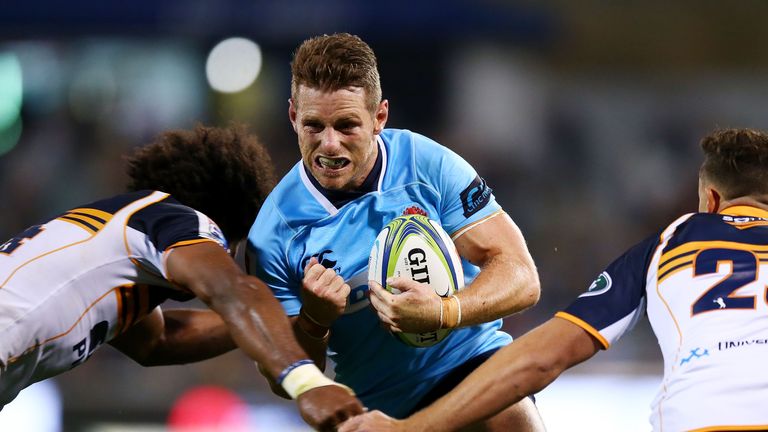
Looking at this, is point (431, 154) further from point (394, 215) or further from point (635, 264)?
point (635, 264)

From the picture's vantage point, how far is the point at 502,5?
15102 millimetres

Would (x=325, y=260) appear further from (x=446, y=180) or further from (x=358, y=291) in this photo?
(x=446, y=180)

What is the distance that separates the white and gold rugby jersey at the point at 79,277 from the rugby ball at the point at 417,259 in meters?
0.63

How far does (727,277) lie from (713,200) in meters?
0.64

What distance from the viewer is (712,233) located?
3727 millimetres

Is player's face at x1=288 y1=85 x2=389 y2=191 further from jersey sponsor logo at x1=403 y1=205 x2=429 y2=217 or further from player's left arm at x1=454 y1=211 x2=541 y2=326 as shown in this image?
player's left arm at x1=454 y1=211 x2=541 y2=326

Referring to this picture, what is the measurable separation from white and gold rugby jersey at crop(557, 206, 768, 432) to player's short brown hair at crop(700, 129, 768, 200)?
19 cm

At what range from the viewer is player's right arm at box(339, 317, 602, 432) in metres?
3.55

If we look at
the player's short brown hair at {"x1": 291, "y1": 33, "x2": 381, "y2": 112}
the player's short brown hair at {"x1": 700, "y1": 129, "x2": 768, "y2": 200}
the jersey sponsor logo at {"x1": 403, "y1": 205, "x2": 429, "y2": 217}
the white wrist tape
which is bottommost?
the white wrist tape

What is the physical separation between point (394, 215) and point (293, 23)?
10418 millimetres

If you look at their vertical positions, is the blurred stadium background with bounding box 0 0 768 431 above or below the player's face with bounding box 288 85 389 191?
below

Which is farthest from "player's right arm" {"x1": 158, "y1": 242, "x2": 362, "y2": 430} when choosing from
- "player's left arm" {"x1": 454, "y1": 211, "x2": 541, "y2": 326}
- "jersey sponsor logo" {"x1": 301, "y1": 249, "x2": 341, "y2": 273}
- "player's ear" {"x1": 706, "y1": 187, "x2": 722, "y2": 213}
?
"player's ear" {"x1": 706, "y1": 187, "x2": 722, "y2": 213}

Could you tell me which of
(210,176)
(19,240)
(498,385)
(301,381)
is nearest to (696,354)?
(498,385)

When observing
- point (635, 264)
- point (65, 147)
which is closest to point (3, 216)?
point (65, 147)
